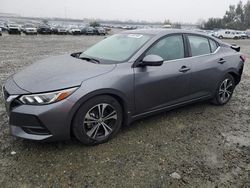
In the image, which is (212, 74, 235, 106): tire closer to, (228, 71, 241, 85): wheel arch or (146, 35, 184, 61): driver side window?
(228, 71, 241, 85): wheel arch

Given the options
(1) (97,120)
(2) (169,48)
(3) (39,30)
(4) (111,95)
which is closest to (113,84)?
(4) (111,95)

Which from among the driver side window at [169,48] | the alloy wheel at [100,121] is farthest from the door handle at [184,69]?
the alloy wheel at [100,121]

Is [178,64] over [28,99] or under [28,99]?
over

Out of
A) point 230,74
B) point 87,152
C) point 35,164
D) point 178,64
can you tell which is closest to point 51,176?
point 35,164

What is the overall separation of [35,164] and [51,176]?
0.32 meters

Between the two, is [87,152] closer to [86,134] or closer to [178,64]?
[86,134]

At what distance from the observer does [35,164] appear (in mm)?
2688

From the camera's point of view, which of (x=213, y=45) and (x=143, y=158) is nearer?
(x=143, y=158)

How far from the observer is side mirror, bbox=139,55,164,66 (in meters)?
3.19

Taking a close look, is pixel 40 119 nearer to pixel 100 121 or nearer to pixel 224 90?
pixel 100 121

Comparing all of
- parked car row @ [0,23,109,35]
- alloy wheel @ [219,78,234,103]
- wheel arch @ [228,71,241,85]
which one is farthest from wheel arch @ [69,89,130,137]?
parked car row @ [0,23,109,35]

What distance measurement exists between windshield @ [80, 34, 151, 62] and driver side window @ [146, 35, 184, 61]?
193 millimetres

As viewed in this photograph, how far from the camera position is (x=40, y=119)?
2598 mm

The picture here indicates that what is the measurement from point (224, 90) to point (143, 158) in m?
2.62
